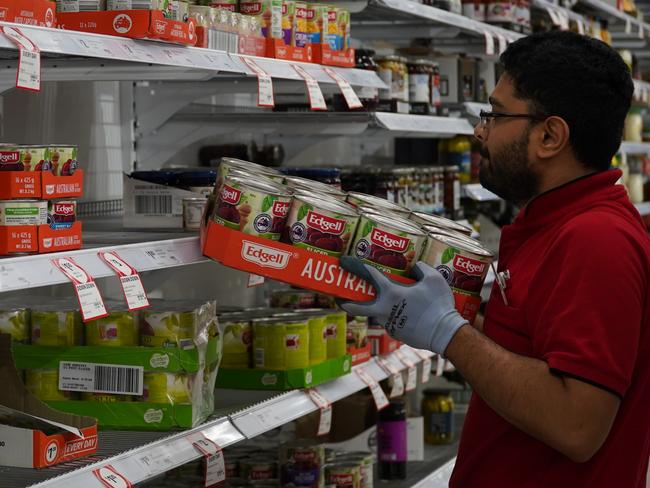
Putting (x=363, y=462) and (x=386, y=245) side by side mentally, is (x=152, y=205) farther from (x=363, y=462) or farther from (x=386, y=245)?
(x=363, y=462)

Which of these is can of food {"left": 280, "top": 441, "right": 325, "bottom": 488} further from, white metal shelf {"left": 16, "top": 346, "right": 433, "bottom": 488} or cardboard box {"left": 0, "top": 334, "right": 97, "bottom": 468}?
cardboard box {"left": 0, "top": 334, "right": 97, "bottom": 468}

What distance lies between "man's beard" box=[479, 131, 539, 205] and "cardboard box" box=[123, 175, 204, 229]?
757mm

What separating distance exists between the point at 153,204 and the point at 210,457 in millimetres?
613

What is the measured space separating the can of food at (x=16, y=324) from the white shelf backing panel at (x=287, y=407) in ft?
1.66

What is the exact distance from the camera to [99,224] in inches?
118

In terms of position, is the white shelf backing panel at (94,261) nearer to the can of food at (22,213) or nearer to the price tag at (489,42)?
the can of food at (22,213)

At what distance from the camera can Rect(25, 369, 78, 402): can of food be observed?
2504 millimetres

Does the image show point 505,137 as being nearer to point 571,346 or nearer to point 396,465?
point 571,346

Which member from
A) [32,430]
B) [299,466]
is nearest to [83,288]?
[32,430]

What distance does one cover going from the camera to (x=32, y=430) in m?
2.12

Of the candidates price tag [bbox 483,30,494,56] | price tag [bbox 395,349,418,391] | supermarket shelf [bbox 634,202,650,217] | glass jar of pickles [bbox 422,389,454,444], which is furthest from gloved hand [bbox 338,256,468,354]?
supermarket shelf [bbox 634,202,650,217]

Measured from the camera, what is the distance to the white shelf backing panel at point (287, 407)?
108 inches

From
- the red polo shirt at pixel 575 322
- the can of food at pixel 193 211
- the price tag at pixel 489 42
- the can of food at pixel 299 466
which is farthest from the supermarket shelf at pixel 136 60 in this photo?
the price tag at pixel 489 42

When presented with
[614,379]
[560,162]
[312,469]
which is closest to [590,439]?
[614,379]
